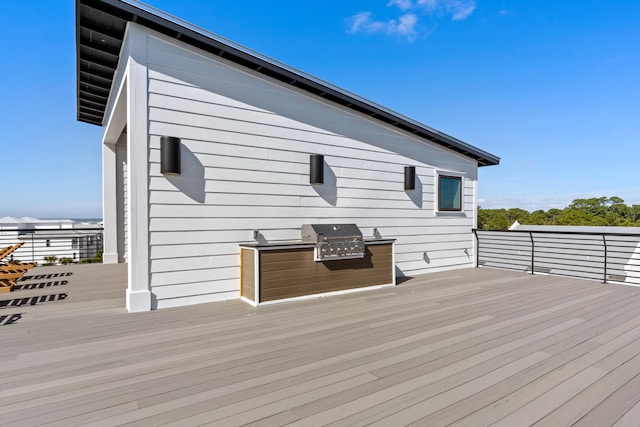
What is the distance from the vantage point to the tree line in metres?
34.6

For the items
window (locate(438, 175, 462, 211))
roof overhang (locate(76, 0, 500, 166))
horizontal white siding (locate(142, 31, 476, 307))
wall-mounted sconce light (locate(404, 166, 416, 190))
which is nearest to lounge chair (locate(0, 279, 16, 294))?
horizontal white siding (locate(142, 31, 476, 307))

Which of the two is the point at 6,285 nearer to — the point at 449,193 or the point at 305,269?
the point at 305,269

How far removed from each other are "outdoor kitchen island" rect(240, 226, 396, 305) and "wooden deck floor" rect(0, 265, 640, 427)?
240 millimetres

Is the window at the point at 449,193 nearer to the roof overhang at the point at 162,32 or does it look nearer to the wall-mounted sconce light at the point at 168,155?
the roof overhang at the point at 162,32

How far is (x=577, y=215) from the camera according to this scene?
35.2m

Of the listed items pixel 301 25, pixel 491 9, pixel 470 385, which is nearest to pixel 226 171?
pixel 470 385

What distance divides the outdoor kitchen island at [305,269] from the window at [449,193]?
2.39 m

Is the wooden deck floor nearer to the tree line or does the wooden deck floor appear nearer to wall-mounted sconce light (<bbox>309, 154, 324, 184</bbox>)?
wall-mounted sconce light (<bbox>309, 154, 324, 184</bbox>)

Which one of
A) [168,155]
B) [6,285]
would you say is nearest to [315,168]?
[168,155]

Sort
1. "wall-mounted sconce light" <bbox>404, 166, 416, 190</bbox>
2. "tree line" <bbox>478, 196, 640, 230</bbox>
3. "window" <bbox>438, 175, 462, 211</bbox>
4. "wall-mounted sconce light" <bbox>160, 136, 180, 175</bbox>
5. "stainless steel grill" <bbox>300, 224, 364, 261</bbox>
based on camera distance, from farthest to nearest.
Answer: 1. "tree line" <bbox>478, 196, 640, 230</bbox>
2. "window" <bbox>438, 175, 462, 211</bbox>
3. "wall-mounted sconce light" <bbox>404, 166, 416, 190</bbox>
4. "stainless steel grill" <bbox>300, 224, 364, 261</bbox>
5. "wall-mounted sconce light" <bbox>160, 136, 180, 175</bbox>

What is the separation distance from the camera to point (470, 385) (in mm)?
1866

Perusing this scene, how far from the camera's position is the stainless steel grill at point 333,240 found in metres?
4.08

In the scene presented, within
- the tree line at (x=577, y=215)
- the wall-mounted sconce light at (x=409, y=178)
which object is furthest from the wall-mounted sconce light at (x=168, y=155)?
the tree line at (x=577, y=215)

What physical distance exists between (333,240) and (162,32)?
10.8ft
